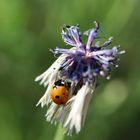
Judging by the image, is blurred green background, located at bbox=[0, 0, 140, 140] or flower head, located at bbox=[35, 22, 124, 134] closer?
flower head, located at bbox=[35, 22, 124, 134]

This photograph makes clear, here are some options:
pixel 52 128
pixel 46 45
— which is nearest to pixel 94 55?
pixel 52 128

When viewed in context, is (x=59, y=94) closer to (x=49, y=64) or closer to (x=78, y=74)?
(x=78, y=74)

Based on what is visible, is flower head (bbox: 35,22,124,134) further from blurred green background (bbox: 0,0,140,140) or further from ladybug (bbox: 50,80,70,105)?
blurred green background (bbox: 0,0,140,140)

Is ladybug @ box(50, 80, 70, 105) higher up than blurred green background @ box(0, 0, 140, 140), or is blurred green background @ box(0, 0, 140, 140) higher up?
blurred green background @ box(0, 0, 140, 140)

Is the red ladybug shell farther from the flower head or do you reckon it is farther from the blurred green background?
the blurred green background

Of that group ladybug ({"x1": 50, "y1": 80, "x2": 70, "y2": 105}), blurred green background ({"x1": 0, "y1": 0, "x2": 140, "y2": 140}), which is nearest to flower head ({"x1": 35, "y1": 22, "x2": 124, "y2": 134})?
ladybug ({"x1": 50, "y1": 80, "x2": 70, "y2": 105})

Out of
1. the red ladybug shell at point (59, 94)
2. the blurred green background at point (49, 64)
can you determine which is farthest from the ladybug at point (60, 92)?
the blurred green background at point (49, 64)

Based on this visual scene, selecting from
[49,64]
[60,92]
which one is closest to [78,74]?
[60,92]

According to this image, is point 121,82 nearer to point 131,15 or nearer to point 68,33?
point 131,15
